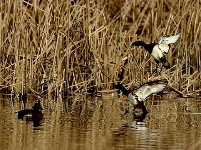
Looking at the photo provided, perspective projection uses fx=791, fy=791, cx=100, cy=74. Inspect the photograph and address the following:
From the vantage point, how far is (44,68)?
1195 centimetres

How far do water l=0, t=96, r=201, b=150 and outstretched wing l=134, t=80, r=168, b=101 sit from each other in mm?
252

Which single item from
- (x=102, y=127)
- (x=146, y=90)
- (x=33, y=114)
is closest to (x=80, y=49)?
(x=146, y=90)

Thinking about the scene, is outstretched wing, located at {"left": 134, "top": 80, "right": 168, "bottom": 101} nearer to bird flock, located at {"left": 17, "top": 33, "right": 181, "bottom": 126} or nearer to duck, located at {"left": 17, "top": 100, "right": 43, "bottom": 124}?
bird flock, located at {"left": 17, "top": 33, "right": 181, "bottom": 126}

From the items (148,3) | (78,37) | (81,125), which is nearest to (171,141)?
(81,125)

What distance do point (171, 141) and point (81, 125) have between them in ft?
4.75

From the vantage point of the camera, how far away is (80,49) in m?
12.3

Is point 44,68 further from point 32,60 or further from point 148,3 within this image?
point 148,3

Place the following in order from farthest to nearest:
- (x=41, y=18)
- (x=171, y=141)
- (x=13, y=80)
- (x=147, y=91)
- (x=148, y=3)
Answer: (x=148, y=3) → (x=41, y=18) → (x=13, y=80) → (x=147, y=91) → (x=171, y=141)

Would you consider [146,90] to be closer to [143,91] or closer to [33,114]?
[143,91]

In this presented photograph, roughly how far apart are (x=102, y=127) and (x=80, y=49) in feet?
12.6

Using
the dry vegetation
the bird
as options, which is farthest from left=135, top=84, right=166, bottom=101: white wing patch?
the dry vegetation

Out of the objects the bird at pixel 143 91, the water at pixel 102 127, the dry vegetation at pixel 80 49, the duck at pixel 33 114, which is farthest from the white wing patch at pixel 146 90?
the dry vegetation at pixel 80 49

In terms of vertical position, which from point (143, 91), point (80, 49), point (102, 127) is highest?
point (80, 49)

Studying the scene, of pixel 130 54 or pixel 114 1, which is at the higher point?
pixel 114 1
